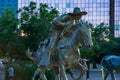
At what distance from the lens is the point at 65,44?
1227 cm

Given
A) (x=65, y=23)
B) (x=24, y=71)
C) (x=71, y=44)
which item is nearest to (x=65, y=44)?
(x=71, y=44)

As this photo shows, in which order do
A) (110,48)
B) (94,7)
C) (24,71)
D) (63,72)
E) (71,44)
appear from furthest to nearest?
(94,7) → (110,48) → (24,71) → (63,72) → (71,44)

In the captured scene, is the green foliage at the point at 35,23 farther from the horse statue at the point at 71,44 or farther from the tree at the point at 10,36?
the horse statue at the point at 71,44

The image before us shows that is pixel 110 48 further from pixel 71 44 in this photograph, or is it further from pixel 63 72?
pixel 71 44

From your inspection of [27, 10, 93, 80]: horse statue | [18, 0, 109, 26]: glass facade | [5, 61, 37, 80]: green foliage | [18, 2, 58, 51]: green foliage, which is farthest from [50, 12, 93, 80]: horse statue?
[18, 0, 109, 26]: glass facade

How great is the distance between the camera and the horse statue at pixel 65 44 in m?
11.7

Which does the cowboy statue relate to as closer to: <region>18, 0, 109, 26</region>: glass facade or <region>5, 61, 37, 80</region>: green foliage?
<region>5, 61, 37, 80</region>: green foliage

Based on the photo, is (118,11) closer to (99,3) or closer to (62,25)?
(99,3)

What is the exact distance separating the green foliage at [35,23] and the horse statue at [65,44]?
63.8ft

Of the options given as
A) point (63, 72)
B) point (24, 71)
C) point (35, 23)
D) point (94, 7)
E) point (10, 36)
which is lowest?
point (24, 71)

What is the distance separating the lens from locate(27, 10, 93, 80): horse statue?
11.7 metres

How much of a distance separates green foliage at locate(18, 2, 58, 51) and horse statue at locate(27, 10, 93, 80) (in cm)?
1945

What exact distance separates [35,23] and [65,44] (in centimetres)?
2172

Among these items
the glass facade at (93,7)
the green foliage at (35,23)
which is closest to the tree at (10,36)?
the green foliage at (35,23)
